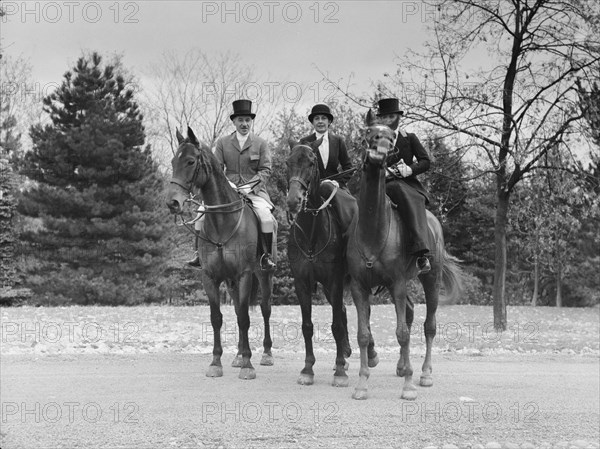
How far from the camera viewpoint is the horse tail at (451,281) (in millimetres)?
11906

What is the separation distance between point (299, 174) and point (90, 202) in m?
26.5

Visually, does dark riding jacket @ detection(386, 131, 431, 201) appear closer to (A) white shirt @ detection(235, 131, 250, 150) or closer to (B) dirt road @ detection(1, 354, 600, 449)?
(A) white shirt @ detection(235, 131, 250, 150)

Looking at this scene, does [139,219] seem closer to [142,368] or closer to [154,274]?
[154,274]

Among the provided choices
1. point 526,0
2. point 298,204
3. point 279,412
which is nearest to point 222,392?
point 279,412

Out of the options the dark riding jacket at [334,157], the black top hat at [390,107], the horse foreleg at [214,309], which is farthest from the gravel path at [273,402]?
the black top hat at [390,107]

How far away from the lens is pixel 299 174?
844 centimetres

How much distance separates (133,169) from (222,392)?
2675 cm

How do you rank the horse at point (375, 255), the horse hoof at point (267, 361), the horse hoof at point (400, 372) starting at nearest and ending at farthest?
the horse at point (375, 255) < the horse hoof at point (400, 372) < the horse hoof at point (267, 361)

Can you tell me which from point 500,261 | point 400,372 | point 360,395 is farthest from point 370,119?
point 500,261

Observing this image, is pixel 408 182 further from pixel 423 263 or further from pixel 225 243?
pixel 225 243

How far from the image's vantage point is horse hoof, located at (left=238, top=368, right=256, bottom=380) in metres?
9.81

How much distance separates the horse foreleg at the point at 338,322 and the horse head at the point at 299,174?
139 centimetres

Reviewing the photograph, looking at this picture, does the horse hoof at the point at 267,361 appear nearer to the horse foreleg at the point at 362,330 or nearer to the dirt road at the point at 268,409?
the dirt road at the point at 268,409

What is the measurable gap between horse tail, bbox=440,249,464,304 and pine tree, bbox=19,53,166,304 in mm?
24058
